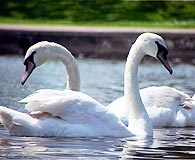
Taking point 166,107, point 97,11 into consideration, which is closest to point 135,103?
point 166,107

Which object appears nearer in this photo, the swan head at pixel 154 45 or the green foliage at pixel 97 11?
the swan head at pixel 154 45

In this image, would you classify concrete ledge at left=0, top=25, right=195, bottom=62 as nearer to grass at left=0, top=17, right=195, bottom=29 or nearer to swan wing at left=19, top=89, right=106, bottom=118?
grass at left=0, top=17, right=195, bottom=29

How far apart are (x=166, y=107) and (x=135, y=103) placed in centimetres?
211

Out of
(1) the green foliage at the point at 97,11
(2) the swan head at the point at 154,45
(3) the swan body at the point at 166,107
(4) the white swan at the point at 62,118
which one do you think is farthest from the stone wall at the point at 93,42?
(4) the white swan at the point at 62,118

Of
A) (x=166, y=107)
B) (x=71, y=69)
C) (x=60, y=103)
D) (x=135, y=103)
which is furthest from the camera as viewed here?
(x=166, y=107)

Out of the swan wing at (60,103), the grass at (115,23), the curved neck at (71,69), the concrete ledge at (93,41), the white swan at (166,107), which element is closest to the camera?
the swan wing at (60,103)

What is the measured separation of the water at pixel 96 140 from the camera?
9.88 metres

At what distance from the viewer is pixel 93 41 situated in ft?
93.9

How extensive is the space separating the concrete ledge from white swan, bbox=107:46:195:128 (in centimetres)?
1435

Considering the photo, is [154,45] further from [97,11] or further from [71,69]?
[97,11]

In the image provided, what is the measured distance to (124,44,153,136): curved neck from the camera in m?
11.4

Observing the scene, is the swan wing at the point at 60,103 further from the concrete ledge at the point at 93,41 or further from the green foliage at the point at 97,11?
the green foliage at the point at 97,11

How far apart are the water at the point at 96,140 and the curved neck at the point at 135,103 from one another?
8.5 inches

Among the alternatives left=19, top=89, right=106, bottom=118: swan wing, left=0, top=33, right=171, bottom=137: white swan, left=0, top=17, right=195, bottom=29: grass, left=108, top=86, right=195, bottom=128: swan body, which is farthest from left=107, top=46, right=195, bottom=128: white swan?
left=0, top=17, right=195, bottom=29: grass
